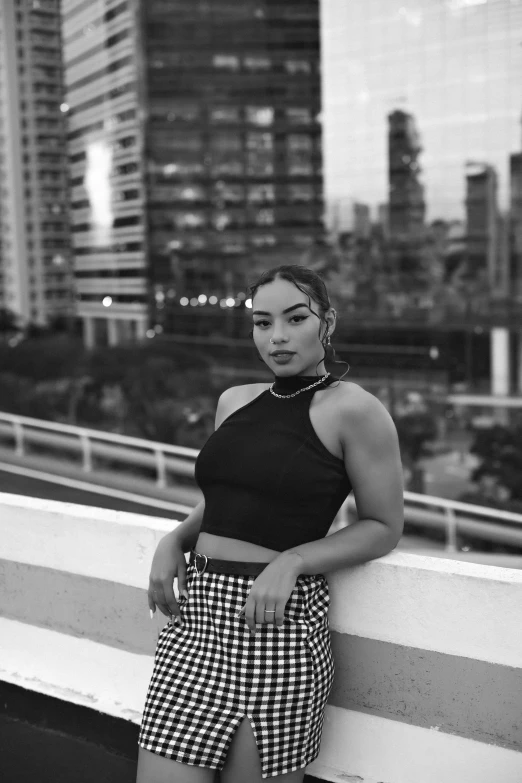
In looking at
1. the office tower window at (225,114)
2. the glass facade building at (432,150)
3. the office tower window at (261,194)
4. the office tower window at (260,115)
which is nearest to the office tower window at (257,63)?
the office tower window at (260,115)

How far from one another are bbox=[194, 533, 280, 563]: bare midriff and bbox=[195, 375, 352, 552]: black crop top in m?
0.01

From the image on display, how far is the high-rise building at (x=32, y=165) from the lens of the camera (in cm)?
10012

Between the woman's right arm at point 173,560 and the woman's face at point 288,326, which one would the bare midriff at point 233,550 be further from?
the woman's face at point 288,326

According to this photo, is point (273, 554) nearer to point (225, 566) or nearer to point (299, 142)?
point (225, 566)

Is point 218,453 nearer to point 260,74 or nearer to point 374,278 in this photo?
point 374,278

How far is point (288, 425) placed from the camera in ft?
6.12

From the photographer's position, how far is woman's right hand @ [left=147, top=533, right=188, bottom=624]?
196 cm

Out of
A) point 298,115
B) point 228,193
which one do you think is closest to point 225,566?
point 228,193

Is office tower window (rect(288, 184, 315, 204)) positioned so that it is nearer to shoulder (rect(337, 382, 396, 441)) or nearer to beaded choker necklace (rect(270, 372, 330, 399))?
beaded choker necklace (rect(270, 372, 330, 399))

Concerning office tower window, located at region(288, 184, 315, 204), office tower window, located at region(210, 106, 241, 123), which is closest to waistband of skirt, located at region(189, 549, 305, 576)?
office tower window, located at region(288, 184, 315, 204)

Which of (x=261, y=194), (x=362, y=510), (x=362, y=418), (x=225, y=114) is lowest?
(x=362, y=510)

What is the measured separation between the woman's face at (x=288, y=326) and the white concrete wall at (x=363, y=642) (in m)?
0.45

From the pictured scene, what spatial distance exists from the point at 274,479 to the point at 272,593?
0.22 m

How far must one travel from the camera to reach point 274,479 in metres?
1.81
